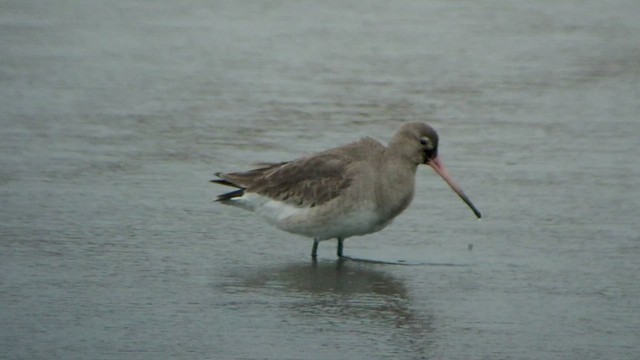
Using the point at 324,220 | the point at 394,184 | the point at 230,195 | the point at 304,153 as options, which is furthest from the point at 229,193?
the point at 304,153

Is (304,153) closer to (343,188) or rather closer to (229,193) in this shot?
(229,193)

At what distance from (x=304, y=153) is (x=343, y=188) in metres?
2.33

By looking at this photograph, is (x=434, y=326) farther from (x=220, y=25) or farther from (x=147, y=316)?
(x=220, y=25)

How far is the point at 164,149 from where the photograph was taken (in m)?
10.3

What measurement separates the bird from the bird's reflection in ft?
0.85

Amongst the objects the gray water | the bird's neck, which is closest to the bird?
the bird's neck

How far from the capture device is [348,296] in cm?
720

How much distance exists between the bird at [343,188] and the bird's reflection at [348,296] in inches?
10.2

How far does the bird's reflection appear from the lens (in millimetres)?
6621

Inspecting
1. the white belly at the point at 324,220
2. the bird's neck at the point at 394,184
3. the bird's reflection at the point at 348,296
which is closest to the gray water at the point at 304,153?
the bird's reflection at the point at 348,296

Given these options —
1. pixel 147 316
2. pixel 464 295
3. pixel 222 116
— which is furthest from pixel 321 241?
pixel 222 116

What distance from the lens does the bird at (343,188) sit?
26.0 ft

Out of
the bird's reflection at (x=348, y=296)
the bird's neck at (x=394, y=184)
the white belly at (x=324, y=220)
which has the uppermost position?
the bird's neck at (x=394, y=184)

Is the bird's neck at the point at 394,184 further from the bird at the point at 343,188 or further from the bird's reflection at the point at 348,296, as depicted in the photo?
the bird's reflection at the point at 348,296
